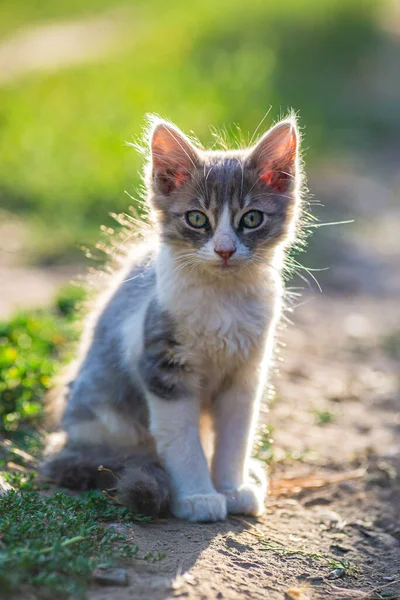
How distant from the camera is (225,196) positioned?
10.4 feet

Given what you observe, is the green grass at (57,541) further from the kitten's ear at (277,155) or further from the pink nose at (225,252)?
the kitten's ear at (277,155)

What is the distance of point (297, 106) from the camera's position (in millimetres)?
11430

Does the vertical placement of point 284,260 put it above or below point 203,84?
below

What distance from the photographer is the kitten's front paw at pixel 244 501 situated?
3379 millimetres

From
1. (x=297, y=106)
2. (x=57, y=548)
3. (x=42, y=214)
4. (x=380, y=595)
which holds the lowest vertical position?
(x=380, y=595)

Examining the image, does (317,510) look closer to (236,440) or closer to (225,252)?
(236,440)

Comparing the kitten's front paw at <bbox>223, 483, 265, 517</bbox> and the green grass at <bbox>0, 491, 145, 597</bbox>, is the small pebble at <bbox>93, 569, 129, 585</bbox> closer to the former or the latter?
the green grass at <bbox>0, 491, 145, 597</bbox>

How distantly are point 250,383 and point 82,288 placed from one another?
8.39ft

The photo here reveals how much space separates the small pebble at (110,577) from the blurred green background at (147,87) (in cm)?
350

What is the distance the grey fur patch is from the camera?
3.23m

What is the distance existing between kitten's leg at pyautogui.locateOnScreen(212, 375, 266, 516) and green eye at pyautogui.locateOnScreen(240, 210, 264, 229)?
0.68 metres

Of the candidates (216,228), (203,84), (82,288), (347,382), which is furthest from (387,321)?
(203,84)

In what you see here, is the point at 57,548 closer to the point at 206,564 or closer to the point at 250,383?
the point at 206,564

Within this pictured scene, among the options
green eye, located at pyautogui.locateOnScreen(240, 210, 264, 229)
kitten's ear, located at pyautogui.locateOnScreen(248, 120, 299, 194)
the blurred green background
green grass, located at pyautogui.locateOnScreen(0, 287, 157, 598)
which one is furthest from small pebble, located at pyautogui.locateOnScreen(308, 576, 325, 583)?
the blurred green background
